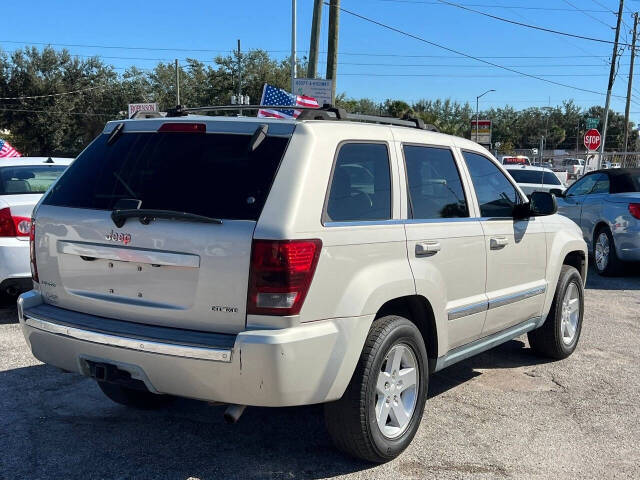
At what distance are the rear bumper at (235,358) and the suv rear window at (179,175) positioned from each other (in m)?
0.61

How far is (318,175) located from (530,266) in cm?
248

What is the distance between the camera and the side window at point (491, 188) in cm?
475

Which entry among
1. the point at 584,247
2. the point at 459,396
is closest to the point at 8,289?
the point at 459,396

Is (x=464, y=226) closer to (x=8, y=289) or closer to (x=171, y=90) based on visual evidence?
(x=8, y=289)

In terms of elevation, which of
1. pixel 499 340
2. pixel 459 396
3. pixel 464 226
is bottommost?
pixel 459 396

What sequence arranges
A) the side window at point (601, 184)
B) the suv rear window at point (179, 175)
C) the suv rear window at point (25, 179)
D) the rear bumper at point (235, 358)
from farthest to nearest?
the side window at point (601, 184)
the suv rear window at point (25, 179)
the suv rear window at point (179, 175)
the rear bumper at point (235, 358)

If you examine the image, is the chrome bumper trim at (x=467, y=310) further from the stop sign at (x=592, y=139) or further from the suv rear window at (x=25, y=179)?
the stop sign at (x=592, y=139)

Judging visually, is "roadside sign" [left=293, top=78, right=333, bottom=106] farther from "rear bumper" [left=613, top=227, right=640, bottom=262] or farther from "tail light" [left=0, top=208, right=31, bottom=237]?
"tail light" [left=0, top=208, right=31, bottom=237]

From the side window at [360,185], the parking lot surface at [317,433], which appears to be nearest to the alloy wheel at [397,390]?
the parking lot surface at [317,433]

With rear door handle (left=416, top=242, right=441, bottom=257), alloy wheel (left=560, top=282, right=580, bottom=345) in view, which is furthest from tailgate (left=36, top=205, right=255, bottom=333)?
alloy wheel (left=560, top=282, right=580, bottom=345)

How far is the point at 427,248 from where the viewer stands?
3924 mm

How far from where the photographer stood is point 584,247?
20.3 feet

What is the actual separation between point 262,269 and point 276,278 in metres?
0.08

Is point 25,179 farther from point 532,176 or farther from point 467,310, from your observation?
point 532,176
